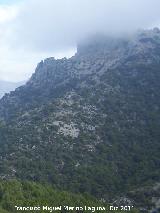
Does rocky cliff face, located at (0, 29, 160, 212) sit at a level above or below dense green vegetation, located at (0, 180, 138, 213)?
above

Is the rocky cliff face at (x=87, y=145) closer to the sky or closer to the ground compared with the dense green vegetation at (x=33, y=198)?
closer to the sky

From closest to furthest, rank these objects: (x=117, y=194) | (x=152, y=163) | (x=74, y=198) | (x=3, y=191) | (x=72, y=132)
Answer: (x=3, y=191) < (x=74, y=198) < (x=117, y=194) < (x=152, y=163) < (x=72, y=132)

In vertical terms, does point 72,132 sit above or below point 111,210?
above

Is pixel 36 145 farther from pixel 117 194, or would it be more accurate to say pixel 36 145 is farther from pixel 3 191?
pixel 3 191

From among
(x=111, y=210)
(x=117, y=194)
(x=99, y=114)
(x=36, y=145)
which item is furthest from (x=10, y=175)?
(x=99, y=114)

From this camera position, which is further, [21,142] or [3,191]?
[21,142]

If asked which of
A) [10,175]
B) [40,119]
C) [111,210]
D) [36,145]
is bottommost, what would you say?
[111,210]

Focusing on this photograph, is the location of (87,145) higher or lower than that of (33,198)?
higher

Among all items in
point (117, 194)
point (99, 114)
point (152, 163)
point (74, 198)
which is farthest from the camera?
point (99, 114)

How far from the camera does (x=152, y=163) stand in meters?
162

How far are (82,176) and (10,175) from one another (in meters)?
20.9

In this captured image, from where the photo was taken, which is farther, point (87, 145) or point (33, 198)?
point (87, 145)

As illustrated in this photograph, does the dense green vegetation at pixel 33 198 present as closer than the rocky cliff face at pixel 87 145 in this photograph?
Yes

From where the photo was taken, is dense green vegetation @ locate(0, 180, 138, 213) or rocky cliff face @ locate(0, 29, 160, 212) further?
rocky cliff face @ locate(0, 29, 160, 212)
